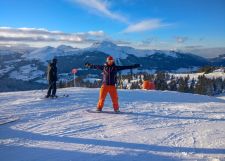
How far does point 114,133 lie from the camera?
31.7ft

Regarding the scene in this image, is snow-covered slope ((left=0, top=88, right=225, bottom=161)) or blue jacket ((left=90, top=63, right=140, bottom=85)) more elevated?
blue jacket ((left=90, top=63, right=140, bottom=85))

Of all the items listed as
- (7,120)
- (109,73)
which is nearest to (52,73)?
(109,73)

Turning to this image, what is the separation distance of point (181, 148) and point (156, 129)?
6.60 feet

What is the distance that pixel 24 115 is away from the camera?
12.7 m

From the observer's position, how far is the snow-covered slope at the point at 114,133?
7.81 metres

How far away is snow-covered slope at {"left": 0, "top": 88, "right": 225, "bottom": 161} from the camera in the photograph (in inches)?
307

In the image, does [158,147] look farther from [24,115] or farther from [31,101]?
[31,101]

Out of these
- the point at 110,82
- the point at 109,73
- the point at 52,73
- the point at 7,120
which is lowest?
the point at 7,120

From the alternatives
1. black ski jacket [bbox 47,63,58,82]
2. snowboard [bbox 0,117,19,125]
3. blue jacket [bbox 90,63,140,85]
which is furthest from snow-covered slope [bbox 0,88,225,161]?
black ski jacket [bbox 47,63,58,82]

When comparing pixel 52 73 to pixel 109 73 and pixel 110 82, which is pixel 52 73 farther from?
pixel 110 82

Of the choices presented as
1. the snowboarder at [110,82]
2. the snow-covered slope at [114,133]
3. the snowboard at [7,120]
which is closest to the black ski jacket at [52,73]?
the snow-covered slope at [114,133]

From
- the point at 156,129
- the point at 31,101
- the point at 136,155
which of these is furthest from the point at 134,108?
the point at 136,155

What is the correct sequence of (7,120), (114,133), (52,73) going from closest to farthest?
1. (114,133)
2. (7,120)
3. (52,73)

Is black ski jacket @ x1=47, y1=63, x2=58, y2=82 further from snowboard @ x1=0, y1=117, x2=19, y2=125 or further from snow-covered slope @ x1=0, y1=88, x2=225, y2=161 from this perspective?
snowboard @ x1=0, y1=117, x2=19, y2=125
